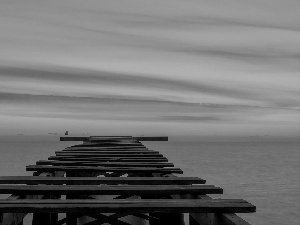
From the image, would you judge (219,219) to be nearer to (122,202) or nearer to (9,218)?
(122,202)

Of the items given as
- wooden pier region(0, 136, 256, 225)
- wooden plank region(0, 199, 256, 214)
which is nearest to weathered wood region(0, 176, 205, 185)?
wooden pier region(0, 136, 256, 225)

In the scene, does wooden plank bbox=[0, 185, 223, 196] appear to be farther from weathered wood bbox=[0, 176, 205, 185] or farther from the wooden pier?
weathered wood bbox=[0, 176, 205, 185]

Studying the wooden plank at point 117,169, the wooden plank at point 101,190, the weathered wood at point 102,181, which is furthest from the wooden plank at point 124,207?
the wooden plank at point 117,169

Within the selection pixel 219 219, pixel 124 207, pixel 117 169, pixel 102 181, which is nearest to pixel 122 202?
pixel 124 207

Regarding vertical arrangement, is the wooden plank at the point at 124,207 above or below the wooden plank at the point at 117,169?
below

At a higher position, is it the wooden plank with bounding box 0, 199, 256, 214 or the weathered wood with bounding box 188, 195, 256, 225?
the wooden plank with bounding box 0, 199, 256, 214

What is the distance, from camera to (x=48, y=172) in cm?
786

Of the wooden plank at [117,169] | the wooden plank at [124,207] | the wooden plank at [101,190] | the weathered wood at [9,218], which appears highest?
the wooden plank at [117,169]

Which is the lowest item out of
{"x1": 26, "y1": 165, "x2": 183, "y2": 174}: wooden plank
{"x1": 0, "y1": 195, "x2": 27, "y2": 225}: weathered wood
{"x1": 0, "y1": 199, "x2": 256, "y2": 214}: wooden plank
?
{"x1": 0, "y1": 195, "x2": 27, "y2": 225}: weathered wood

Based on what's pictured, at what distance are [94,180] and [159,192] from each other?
144 centimetres

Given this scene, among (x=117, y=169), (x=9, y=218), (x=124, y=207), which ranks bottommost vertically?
(x=9, y=218)

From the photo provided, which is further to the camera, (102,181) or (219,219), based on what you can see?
(102,181)

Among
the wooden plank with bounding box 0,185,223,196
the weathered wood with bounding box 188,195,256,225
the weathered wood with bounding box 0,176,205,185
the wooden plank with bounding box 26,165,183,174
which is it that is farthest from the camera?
the wooden plank with bounding box 26,165,183,174

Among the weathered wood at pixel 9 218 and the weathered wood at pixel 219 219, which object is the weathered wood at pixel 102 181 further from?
the weathered wood at pixel 9 218
